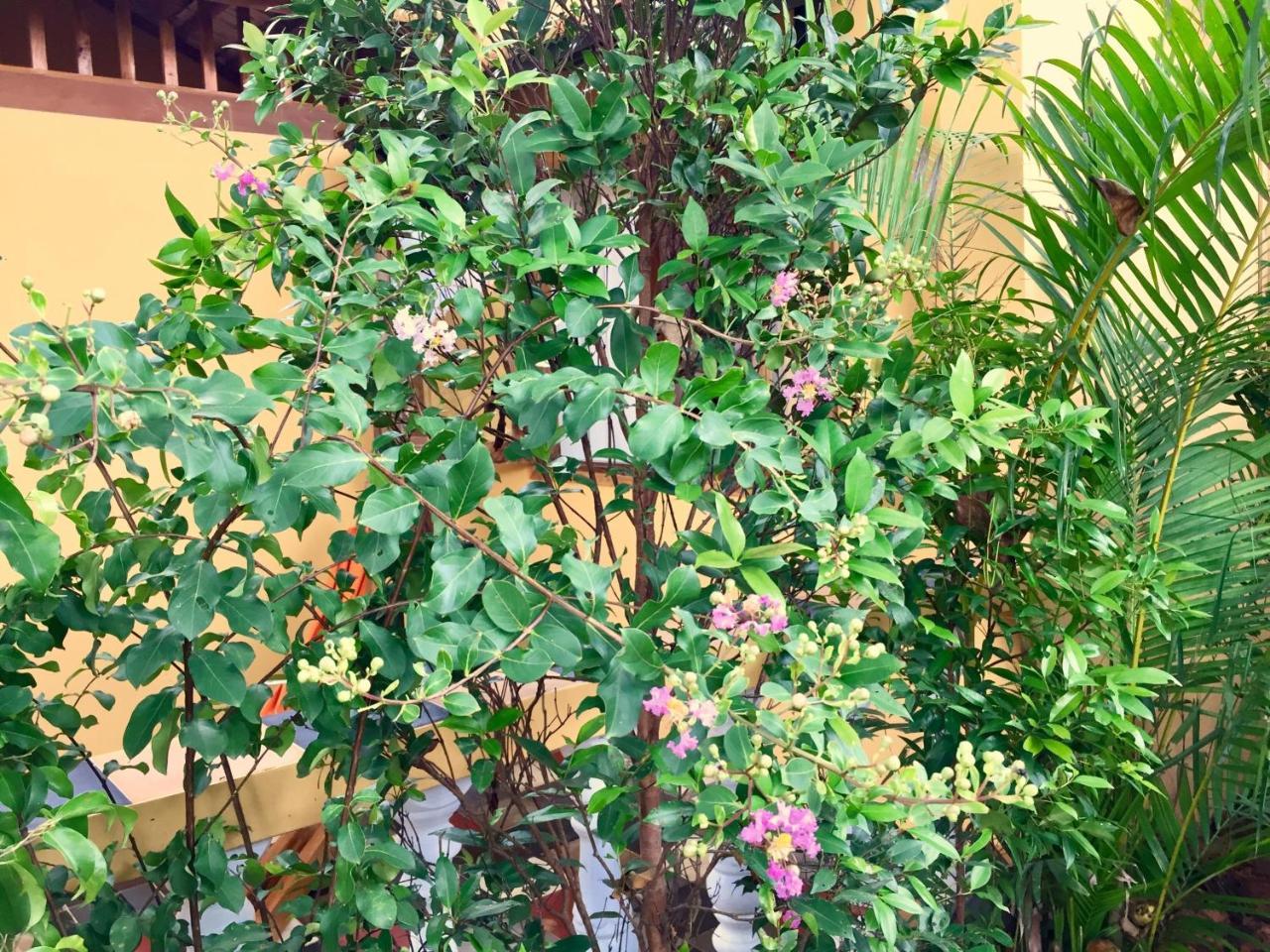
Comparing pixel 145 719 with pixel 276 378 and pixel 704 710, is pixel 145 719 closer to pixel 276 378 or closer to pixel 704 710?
pixel 276 378

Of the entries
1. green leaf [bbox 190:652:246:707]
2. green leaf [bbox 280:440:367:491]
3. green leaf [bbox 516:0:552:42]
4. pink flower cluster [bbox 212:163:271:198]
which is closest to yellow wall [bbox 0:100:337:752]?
pink flower cluster [bbox 212:163:271:198]

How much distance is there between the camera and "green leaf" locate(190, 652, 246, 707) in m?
1.00

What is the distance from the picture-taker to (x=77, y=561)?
1020 mm

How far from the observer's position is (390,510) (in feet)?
2.75

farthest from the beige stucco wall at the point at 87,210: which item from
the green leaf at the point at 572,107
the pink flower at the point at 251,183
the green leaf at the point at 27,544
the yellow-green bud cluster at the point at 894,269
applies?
the green leaf at the point at 27,544

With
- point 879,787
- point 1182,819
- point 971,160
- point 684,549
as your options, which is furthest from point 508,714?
point 971,160

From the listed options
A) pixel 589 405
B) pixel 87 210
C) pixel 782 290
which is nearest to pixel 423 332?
pixel 589 405

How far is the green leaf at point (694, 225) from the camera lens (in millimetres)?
1150

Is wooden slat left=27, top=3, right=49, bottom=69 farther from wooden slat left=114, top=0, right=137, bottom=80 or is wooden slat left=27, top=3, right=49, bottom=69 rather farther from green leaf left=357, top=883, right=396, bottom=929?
green leaf left=357, top=883, right=396, bottom=929

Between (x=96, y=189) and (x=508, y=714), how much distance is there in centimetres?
245

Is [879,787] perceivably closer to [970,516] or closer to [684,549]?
[684,549]

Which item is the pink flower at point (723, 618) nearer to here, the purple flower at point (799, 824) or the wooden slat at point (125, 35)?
the purple flower at point (799, 824)

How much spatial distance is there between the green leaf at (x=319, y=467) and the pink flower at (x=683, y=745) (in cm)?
36

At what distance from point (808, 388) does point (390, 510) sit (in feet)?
2.00
